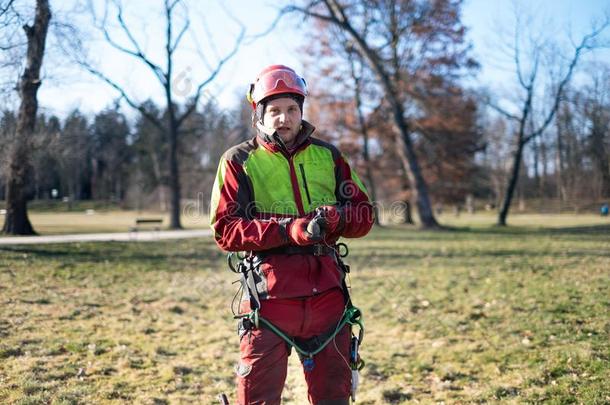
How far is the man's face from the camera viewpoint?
325cm

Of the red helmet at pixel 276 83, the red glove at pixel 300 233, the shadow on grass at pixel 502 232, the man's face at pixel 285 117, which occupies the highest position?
the red helmet at pixel 276 83

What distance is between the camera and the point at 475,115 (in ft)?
114

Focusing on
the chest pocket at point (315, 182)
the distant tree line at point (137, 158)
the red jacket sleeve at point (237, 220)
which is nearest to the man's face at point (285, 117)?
the chest pocket at point (315, 182)

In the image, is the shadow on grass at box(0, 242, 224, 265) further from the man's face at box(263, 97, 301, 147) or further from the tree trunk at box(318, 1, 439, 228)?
the tree trunk at box(318, 1, 439, 228)

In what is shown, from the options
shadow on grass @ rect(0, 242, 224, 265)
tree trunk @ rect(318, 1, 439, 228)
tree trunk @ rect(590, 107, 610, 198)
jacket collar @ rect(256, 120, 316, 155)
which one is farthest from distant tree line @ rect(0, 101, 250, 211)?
tree trunk @ rect(590, 107, 610, 198)

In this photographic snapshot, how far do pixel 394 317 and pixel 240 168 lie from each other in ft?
18.8

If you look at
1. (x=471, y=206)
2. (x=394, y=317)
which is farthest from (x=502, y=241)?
(x=471, y=206)

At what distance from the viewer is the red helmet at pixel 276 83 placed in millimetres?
3223

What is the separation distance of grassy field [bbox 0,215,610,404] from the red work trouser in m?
2.11

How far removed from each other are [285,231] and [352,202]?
0.59 metres

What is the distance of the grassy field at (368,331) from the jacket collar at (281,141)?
2839 mm

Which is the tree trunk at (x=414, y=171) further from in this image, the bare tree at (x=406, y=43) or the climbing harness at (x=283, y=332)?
the climbing harness at (x=283, y=332)

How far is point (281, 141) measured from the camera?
3230 mm

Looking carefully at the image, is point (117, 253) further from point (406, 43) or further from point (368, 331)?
point (406, 43)
